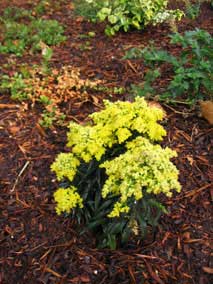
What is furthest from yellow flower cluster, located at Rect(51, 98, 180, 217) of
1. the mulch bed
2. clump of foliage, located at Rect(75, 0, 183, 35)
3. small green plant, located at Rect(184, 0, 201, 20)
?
small green plant, located at Rect(184, 0, 201, 20)

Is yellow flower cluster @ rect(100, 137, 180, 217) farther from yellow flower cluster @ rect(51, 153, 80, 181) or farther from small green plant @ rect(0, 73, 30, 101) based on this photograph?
small green plant @ rect(0, 73, 30, 101)

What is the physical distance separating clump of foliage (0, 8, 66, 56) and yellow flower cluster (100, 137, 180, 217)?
3015 millimetres

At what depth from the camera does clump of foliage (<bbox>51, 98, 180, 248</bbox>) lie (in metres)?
2.68

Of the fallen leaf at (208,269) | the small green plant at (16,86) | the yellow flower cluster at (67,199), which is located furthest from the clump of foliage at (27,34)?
the fallen leaf at (208,269)

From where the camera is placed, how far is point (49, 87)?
464cm

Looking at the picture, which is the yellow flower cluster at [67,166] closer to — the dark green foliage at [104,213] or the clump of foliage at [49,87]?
the dark green foliage at [104,213]

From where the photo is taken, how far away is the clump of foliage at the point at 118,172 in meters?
2.68

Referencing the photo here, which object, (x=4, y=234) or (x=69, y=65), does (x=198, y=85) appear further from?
(x=4, y=234)

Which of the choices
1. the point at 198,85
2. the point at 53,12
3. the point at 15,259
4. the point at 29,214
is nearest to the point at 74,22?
the point at 53,12

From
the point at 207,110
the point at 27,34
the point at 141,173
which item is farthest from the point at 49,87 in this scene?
the point at 141,173

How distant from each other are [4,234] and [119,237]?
890mm

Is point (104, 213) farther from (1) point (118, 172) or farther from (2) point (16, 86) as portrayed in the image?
(2) point (16, 86)

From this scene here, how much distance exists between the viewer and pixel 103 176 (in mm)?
3199

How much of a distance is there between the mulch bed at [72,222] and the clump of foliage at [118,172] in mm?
189
